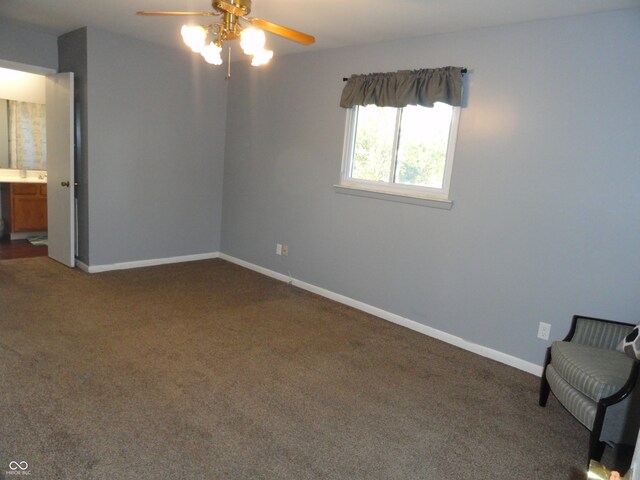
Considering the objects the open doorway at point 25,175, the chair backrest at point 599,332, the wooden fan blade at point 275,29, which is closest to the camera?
the wooden fan blade at point 275,29

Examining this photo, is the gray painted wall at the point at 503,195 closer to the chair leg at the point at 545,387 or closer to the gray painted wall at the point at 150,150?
the chair leg at the point at 545,387

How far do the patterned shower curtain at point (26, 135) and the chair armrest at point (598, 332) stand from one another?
6.59 metres

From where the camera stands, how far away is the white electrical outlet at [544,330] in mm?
2935

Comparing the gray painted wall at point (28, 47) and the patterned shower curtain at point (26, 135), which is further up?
the gray painted wall at point (28, 47)

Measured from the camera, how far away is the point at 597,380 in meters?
2.05

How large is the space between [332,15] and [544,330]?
2664 mm

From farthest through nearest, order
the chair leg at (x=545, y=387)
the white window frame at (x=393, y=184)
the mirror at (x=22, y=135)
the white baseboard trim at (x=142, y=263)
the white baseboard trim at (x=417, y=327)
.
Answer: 1. the mirror at (x=22, y=135)
2. the white baseboard trim at (x=142, y=263)
3. the white window frame at (x=393, y=184)
4. the white baseboard trim at (x=417, y=327)
5. the chair leg at (x=545, y=387)

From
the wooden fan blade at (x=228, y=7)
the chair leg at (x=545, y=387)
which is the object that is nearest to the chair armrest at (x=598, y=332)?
the chair leg at (x=545, y=387)

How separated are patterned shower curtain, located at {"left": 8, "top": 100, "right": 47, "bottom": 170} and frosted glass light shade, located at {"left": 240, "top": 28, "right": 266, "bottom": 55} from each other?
200 inches

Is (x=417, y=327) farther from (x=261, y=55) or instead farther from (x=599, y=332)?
(x=261, y=55)

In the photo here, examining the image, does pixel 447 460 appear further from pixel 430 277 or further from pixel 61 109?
pixel 61 109

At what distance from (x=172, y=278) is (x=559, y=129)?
369 cm

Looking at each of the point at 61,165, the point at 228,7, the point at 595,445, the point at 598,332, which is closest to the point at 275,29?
the point at 228,7

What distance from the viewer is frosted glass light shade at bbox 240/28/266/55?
2.11m
